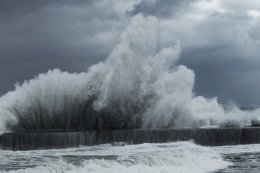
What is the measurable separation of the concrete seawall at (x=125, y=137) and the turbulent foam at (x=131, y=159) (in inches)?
26.8

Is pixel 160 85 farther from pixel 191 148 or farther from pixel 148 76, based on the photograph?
pixel 191 148

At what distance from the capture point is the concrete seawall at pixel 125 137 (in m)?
22.0

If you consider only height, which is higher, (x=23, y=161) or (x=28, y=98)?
(x=28, y=98)

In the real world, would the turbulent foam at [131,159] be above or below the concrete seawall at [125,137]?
below

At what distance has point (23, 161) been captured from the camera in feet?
57.4

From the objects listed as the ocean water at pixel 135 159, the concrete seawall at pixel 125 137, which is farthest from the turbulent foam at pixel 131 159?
the concrete seawall at pixel 125 137

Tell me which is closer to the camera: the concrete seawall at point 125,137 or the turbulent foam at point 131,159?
the turbulent foam at point 131,159

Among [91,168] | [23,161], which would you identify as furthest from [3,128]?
[91,168]

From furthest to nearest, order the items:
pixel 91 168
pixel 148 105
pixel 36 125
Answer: pixel 148 105 < pixel 36 125 < pixel 91 168

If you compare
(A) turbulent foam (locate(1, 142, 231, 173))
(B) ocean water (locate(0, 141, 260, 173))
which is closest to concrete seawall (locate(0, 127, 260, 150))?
(B) ocean water (locate(0, 141, 260, 173))

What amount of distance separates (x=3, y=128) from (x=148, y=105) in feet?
27.0

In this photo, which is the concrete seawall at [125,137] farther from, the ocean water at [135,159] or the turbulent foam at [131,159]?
the turbulent foam at [131,159]

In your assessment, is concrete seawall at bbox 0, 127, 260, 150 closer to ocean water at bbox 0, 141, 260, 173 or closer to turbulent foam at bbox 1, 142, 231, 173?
ocean water at bbox 0, 141, 260, 173

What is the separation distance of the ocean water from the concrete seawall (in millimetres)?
540
